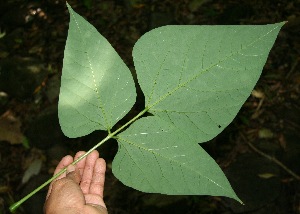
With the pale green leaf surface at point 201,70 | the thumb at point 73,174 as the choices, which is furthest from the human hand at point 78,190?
the pale green leaf surface at point 201,70

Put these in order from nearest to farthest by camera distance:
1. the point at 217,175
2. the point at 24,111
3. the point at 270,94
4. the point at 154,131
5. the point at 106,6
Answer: the point at 217,175 < the point at 154,131 < the point at 270,94 < the point at 24,111 < the point at 106,6

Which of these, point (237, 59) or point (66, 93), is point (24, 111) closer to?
point (66, 93)

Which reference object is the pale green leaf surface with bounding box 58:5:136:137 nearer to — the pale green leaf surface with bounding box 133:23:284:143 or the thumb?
the pale green leaf surface with bounding box 133:23:284:143

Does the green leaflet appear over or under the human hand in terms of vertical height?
over

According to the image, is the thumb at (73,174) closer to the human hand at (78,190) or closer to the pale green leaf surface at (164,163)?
the human hand at (78,190)

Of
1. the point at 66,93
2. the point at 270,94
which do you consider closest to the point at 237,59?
the point at 66,93

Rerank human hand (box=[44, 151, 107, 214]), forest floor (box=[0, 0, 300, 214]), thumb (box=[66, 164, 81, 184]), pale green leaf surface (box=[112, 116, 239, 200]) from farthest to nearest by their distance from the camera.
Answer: forest floor (box=[0, 0, 300, 214]), thumb (box=[66, 164, 81, 184]), human hand (box=[44, 151, 107, 214]), pale green leaf surface (box=[112, 116, 239, 200])

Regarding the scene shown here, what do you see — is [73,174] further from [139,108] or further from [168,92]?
[139,108]

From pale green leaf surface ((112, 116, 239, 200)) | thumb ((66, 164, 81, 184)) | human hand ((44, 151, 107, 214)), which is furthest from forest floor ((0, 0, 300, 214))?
pale green leaf surface ((112, 116, 239, 200))
